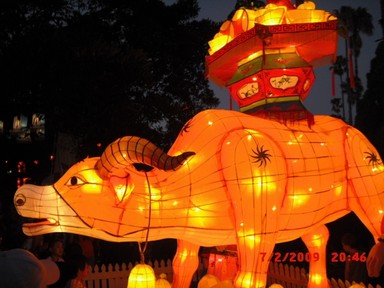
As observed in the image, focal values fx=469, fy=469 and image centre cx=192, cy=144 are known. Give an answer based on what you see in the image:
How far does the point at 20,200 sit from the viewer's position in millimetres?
3531

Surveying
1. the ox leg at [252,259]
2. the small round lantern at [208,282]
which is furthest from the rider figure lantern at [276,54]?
the small round lantern at [208,282]

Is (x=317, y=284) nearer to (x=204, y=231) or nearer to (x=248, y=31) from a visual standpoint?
(x=204, y=231)

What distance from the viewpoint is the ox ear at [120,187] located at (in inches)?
140

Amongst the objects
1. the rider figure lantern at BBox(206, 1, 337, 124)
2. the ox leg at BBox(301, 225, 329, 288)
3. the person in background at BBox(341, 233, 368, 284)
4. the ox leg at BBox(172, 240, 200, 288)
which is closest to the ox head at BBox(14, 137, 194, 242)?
the ox leg at BBox(172, 240, 200, 288)

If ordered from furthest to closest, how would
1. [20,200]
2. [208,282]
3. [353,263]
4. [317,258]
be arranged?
1. [353,263]
2. [208,282]
3. [317,258]
4. [20,200]

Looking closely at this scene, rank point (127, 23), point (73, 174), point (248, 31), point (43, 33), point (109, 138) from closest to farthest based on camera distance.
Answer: point (73, 174) < point (248, 31) < point (43, 33) < point (109, 138) < point (127, 23)

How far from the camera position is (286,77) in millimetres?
4359

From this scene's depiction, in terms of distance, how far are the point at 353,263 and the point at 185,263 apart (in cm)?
242

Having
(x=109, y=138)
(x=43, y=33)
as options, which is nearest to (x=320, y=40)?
(x=43, y=33)

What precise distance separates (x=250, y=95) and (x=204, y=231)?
1.47 meters

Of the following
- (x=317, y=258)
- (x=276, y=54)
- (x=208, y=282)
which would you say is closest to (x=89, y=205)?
(x=208, y=282)

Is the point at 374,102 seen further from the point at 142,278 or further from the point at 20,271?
the point at 20,271

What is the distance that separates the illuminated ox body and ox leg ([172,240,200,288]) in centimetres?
56

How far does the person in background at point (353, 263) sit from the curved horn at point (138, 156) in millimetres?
2794
